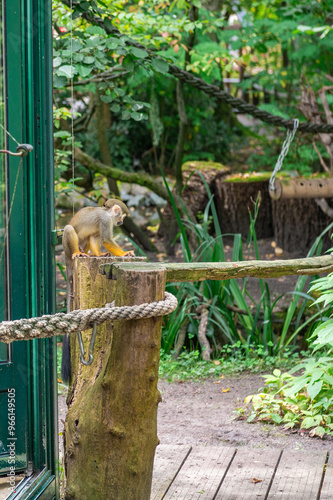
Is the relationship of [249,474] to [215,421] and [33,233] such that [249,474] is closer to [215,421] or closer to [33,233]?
[215,421]

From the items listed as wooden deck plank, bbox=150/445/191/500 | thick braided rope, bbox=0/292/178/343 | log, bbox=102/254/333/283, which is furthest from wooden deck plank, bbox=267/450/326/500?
thick braided rope, bbox=0/292/178/343

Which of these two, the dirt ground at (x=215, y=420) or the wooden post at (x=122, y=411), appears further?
the dirt ground at (x=215, y=420)

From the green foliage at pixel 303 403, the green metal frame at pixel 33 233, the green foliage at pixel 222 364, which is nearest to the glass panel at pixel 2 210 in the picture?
the green metal frame at pixel 33 233

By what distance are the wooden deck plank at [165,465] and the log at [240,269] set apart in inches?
33.7

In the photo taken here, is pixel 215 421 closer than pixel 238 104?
Yes

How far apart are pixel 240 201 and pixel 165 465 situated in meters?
5.52

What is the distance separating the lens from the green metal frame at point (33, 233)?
6.75 ft

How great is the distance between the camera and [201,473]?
2.62 m

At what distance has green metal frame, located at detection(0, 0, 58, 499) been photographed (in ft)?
6.75

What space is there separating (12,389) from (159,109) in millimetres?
8457

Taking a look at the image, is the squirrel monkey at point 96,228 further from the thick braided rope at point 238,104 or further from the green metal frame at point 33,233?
the thick braided rope at point 238,104

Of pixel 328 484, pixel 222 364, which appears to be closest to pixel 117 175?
pixel 222 364

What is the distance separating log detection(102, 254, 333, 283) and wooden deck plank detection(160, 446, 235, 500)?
87 cm

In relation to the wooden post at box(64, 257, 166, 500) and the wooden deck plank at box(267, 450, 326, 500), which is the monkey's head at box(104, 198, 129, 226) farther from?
the wooden deck plank at box(267, 450, 326, 500)
